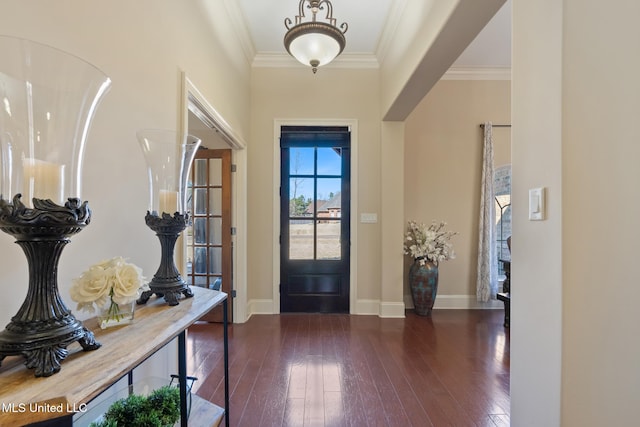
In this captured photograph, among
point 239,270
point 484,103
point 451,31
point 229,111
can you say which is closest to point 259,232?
point 239,270

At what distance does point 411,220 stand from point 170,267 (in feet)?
11.0

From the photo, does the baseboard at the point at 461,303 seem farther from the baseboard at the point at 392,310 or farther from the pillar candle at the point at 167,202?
the pillar candle at the point at 167,202

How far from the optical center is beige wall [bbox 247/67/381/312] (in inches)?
149

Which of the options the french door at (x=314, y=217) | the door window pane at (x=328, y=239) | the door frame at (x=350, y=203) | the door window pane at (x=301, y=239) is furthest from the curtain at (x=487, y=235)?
the door window pane at (x=301, y=239)

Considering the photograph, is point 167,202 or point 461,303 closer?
point 167,202

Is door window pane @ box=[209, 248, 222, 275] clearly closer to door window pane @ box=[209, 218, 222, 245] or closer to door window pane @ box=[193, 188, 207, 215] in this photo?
door window pane @ box=[209, 218, 222, 245]

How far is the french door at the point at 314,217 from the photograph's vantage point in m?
→ 3.82

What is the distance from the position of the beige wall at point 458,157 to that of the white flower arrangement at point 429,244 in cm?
28

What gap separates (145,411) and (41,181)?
87 centimetres

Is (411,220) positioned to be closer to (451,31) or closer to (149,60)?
(451,31)

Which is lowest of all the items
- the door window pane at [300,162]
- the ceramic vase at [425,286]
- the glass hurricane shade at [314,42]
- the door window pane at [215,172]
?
the ceramic vase at [425,286]

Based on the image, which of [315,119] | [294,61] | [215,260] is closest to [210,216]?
[215,260]

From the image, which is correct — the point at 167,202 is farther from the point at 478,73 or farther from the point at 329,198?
the point at 478,73

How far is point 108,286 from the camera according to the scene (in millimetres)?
858
